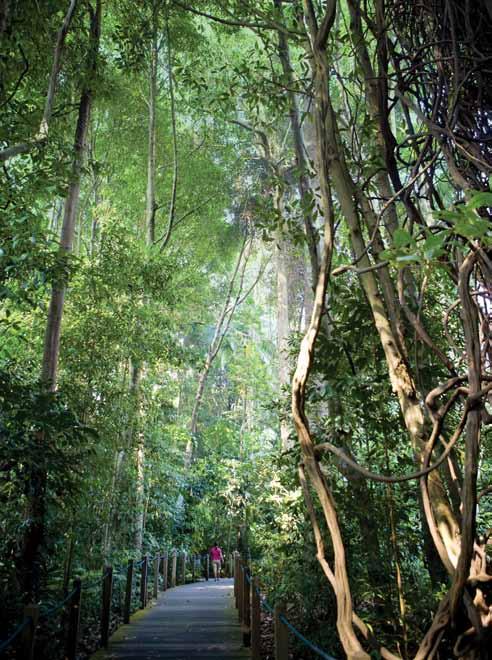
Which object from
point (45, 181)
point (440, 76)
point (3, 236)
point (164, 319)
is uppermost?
point (164, 319)

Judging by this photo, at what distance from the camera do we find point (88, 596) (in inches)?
240

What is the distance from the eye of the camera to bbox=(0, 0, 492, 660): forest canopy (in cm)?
156

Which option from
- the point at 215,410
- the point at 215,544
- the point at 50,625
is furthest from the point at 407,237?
the point at 215,410

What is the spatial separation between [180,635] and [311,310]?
3.56 m

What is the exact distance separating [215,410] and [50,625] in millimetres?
19782

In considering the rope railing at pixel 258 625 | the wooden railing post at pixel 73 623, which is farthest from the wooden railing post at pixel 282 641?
the wooden railing post at pixel 73 623

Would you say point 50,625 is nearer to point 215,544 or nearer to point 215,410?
point 215,544

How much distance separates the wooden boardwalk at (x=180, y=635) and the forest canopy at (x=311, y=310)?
73 centimetres

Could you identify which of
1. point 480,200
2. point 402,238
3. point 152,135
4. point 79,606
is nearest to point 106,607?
point 79,606

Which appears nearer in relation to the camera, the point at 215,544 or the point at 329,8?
the point at 329,8

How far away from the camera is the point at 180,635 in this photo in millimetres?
5574

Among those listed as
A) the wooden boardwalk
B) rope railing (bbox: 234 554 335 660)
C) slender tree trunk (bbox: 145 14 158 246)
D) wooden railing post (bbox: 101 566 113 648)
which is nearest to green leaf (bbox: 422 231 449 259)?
rope railing (bbox: 234 554 335 660)

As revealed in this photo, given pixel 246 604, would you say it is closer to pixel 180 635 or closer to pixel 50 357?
pixel 180 635

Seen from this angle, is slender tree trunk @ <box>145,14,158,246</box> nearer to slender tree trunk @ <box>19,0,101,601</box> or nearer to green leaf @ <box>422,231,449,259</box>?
slender tree trunk @ <box>19,0,101,601</box>
